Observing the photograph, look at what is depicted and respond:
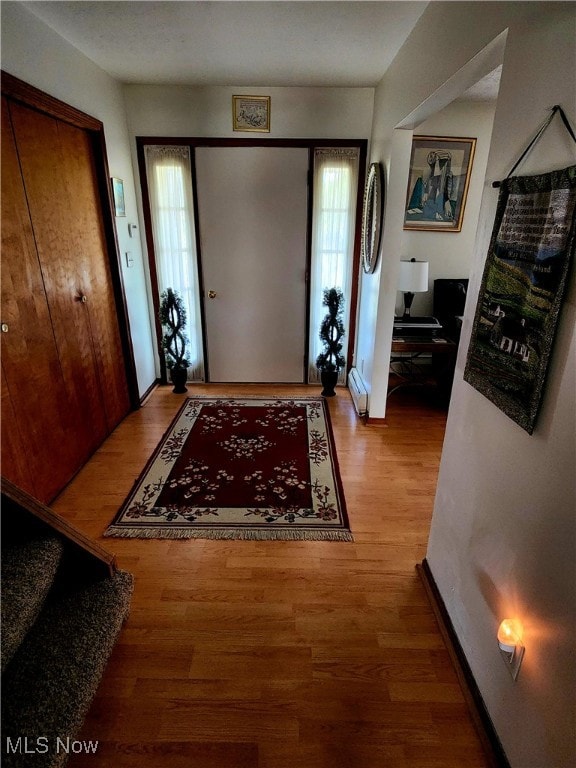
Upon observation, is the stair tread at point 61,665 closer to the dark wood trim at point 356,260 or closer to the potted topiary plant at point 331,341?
the potted topiary plant at point 331,341

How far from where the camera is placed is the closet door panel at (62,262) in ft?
6.75

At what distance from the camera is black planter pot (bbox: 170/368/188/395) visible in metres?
3.69

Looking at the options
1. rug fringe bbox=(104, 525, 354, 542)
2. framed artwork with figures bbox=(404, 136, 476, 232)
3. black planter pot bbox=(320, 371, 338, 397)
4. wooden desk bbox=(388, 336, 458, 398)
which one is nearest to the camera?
rug fringe bbox=(104, 525, 354, 542)

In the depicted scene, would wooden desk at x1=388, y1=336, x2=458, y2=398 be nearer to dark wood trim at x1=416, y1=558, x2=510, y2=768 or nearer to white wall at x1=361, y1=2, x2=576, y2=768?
white wall at x1=361, y1=2, x2=576, y2=768

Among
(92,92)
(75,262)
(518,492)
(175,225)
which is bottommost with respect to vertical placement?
(518,492)

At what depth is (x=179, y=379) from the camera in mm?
3709

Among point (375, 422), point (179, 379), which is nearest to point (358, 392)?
point (375, 422)

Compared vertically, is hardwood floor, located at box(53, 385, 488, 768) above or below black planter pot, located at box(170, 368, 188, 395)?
below

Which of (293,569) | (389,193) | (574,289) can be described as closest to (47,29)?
(389,193)

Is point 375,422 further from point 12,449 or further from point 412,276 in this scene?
point 12,449

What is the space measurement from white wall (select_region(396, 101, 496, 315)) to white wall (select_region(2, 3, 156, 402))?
241 cm

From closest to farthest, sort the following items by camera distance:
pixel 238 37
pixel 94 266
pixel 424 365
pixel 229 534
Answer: pixel 229 534 → pixel 238 37 → pixel 94 266 → pixel 424 365

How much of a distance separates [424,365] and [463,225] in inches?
53.5

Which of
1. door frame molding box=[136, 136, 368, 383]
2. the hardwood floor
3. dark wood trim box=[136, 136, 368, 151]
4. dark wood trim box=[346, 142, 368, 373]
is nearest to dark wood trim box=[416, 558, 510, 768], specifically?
the hardwood floor
